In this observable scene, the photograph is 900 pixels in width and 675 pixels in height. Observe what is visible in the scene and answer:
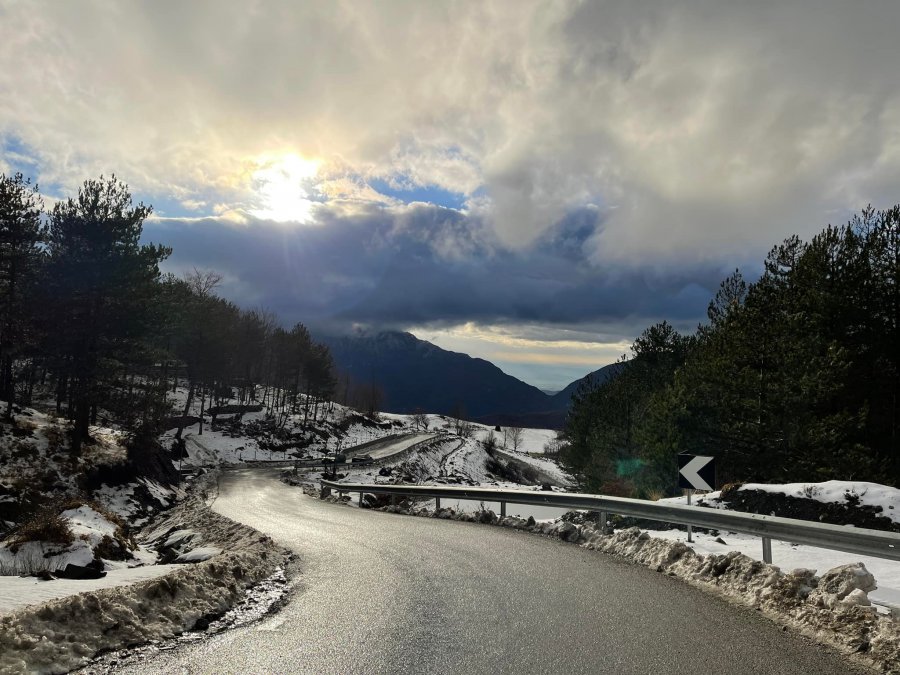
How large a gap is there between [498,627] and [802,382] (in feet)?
71.2

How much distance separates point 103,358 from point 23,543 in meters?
20.5

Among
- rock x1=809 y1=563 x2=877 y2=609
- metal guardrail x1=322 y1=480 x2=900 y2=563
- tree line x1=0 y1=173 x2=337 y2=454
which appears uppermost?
tree line x1=0 y1=173 x2=337 y2=454

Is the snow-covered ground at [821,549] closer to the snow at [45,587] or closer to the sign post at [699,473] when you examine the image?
the sign post at [699,473]

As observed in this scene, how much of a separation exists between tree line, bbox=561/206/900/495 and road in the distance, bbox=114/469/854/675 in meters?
17.8

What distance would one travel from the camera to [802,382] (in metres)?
22.6

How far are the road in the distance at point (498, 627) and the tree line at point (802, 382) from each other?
58.5 feet

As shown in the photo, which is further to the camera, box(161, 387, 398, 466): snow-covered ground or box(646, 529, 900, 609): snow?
box(161, 387, 398, 466): snow-covered ground

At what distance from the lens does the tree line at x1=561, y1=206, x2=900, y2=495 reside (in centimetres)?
2291

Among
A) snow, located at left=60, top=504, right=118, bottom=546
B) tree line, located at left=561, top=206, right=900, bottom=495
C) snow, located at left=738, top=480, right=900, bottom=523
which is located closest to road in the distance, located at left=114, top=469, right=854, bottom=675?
snow, located at left=60, top=504, right=118, bottom=546

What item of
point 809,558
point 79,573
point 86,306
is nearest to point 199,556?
point 79,573

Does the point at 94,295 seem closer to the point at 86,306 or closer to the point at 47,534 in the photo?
the point at 86,306

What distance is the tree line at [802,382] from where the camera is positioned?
2291cm

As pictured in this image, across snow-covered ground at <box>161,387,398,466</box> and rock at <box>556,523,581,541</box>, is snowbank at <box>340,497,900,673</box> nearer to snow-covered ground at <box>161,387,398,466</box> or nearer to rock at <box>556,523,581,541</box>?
rock at <box>556,523,581,541</box>

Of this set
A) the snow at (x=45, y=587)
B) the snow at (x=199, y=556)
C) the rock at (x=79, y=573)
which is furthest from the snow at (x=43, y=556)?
the snow at (x=45, y=587)
